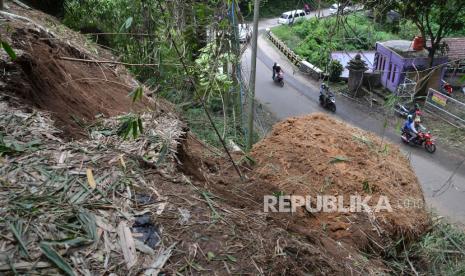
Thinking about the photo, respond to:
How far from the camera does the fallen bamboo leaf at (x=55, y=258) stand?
76.6 inches

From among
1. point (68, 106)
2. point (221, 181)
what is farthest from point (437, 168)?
point (68, 106)

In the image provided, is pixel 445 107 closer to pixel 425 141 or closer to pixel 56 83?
pixel 425 141

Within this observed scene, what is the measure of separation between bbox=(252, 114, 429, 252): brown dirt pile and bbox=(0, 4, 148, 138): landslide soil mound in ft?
5.82

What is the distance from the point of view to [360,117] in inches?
490

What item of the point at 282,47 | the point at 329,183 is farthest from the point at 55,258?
the point at 282,47

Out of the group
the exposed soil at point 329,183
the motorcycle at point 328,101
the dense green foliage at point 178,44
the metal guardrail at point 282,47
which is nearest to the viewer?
the exposed soil at point 329,183

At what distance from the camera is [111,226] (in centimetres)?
229

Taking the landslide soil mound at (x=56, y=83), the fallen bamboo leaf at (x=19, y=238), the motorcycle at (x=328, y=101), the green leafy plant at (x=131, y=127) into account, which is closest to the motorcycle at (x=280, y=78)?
the motorcycle at (x=328, y=101)

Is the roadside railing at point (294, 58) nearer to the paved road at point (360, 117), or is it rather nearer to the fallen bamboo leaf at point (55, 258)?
the paved road at point (360, 117)

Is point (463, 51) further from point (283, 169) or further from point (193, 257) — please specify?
point (193, 257)

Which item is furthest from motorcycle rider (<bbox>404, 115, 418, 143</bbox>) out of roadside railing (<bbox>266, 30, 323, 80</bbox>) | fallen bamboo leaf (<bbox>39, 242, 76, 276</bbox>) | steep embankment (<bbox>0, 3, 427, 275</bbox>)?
fallen bamboo leaf (<bbox>39, 242, 76, 276</bbox>)

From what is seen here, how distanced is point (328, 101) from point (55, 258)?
1148 cm

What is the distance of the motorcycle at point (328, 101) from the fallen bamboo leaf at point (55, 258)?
11164 millimetres

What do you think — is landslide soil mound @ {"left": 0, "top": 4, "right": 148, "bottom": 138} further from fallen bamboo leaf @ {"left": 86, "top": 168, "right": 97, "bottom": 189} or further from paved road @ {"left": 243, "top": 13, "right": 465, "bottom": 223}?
paved road @ {"left": 243, "top": 13, "right": 465, "bottom": 223}
